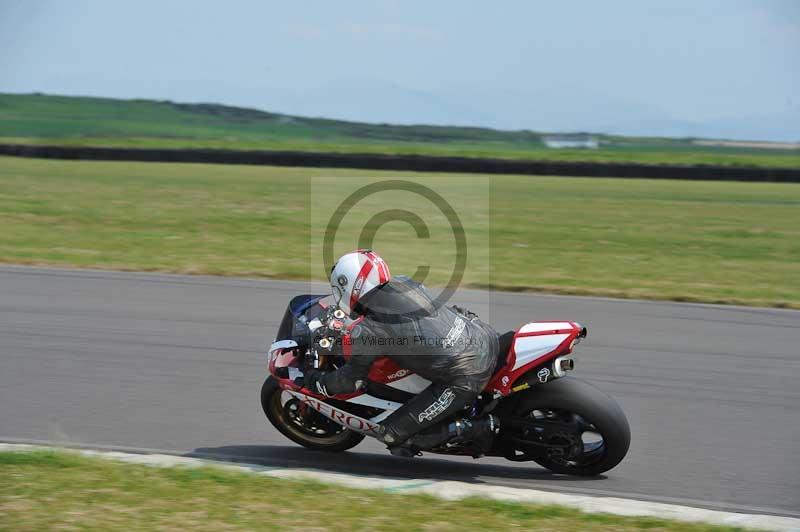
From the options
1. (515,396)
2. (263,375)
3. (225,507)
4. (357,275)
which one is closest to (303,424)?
(357,275)

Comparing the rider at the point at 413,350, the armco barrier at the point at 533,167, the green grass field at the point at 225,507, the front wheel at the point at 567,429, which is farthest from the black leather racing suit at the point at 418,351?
the armco barrier at the point at 533,167

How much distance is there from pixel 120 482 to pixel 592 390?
8.36 feet

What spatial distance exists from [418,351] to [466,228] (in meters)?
14.4

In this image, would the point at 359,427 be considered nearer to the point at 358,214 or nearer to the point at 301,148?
→ the point at 358,214

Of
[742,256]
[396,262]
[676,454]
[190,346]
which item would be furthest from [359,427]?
[742,256]

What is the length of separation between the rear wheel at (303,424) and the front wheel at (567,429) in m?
0.99

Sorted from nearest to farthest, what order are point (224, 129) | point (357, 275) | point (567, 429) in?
1. point (357, 275)
2. point (567, 429)
3. point (224, 129)

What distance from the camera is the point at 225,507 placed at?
A: 4461 mm

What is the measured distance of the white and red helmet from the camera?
5.26 meters

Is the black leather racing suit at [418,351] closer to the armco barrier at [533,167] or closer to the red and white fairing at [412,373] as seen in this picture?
the red and white fairing at [412,373]

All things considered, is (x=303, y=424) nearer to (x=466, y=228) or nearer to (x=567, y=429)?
(x=567, y=429)

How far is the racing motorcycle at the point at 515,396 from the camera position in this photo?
→ 5.34 meters

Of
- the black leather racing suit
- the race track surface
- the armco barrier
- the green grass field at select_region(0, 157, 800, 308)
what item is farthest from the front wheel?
the armco barrier

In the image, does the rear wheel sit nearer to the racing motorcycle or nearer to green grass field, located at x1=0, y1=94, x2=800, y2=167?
the racing motorcycle
